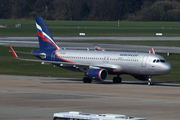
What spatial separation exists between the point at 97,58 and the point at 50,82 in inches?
233

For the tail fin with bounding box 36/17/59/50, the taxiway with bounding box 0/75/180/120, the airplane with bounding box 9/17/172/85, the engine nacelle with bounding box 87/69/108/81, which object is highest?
the tail fin with bounding box 36/17/59/50

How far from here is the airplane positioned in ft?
158

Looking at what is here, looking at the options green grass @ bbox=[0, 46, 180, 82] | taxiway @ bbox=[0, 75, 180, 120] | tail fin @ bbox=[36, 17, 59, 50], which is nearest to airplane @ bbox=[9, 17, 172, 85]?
tail fin @ bbox=[36, 17, 59, 50]

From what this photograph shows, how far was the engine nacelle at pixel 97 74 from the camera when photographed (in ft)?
159

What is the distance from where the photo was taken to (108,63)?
5056 cm

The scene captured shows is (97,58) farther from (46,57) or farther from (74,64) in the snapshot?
(46,57)

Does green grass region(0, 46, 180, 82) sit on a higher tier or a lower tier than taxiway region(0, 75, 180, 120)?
higher

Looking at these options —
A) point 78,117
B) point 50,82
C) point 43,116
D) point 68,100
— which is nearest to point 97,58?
point 50,82

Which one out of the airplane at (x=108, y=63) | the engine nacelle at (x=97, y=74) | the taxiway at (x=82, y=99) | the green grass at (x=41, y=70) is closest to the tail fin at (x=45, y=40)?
Answer: the airplane at (x=108, y=63)

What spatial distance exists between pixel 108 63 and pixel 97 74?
2819mm

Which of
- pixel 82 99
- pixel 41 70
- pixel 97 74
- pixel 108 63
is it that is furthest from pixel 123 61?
pixel 41 70

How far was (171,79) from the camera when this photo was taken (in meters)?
55.0

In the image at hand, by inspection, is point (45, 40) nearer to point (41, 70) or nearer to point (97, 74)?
point (41, 70)

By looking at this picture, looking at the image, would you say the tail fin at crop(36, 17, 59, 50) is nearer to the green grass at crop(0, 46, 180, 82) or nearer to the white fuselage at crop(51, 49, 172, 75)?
the white fuselage at crop(51, 49, 172, 75)
